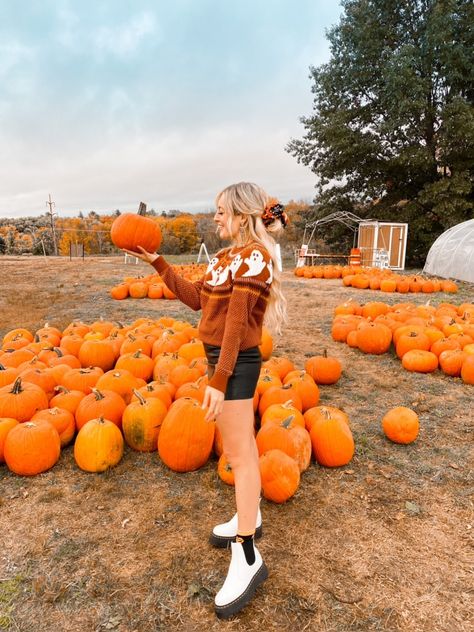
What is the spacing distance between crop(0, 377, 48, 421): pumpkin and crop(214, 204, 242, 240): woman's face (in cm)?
224

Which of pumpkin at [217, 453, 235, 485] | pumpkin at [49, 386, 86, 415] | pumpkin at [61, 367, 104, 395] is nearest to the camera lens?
pumpkin at [217, 453, 235, 485]

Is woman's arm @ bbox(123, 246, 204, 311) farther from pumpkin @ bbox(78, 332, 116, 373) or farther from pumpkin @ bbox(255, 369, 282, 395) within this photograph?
pumpkin @ bbox(78, 332, 116, 373)

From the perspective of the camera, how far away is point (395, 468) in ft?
10.1

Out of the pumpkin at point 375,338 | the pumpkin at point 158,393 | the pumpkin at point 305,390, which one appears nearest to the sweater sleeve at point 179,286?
the pumpkin at point 158,393

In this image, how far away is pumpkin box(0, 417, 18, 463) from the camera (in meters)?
3.01

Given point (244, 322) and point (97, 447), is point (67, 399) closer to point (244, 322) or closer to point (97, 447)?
point (97, 447)

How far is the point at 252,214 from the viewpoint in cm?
197

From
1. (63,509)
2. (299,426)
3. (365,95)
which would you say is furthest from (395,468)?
(365,95)

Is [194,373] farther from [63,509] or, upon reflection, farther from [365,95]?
[365,95]

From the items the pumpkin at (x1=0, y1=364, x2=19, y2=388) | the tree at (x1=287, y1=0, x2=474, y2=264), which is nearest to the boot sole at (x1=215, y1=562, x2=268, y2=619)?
the pumpkin at (x1=0, y1=364, x2=19, y2=388)

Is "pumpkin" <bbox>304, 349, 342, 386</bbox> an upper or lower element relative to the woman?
lower

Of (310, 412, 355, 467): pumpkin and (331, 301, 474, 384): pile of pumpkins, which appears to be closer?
(310, 412, 355, 467): pumpkin

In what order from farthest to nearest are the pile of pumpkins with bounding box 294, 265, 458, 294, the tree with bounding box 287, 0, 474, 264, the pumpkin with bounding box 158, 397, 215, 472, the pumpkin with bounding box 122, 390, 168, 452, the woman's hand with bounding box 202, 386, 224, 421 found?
the tree with bounding box 287, 0, 474, 264, the pile of pumpkins with bounding box 294, 265, 458, 294, the pumpkin with bounding box 122, 390, 168, 452, the pumpkin with bounding box 158, 397, 215, 472, the woman's hand with bounding box 202, 386, 224, 421

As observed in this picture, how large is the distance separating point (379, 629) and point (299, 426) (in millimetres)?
1369
